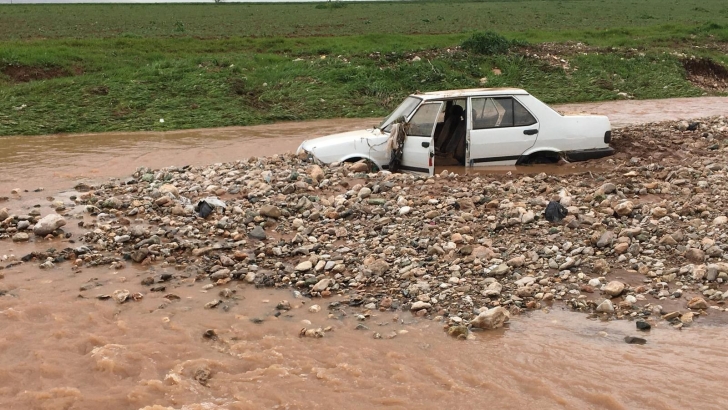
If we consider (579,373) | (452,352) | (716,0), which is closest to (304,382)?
(452,352)

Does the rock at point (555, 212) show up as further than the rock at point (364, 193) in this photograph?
No

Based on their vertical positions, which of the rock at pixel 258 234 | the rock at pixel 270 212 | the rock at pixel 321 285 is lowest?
the rock at pixel 321 285

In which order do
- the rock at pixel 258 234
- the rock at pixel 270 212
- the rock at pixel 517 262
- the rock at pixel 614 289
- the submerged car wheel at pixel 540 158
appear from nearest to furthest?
the rock at pixel 614 289, the rock at pixel 517 262, the rock at pixel 258 234, the rock at pixel 270 212, the submerged car wheel at pixel 540 158

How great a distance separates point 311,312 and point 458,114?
5135 mm

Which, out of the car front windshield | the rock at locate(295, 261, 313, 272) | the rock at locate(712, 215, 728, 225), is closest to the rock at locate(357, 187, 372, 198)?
the car front windshield

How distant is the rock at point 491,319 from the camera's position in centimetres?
489

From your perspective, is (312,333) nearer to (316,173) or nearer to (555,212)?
(555,212)

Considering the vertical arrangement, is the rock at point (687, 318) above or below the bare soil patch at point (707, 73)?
below

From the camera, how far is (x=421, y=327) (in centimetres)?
499

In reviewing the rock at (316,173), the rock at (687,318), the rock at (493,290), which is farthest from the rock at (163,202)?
the rock at (687,318)

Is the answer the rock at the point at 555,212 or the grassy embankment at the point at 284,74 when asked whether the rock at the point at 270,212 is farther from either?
the grassy embankment at the point at 284,74

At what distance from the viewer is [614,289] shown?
5.24m

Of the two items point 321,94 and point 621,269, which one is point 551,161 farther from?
point 321,94

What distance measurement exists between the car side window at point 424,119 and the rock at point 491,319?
178 inches
